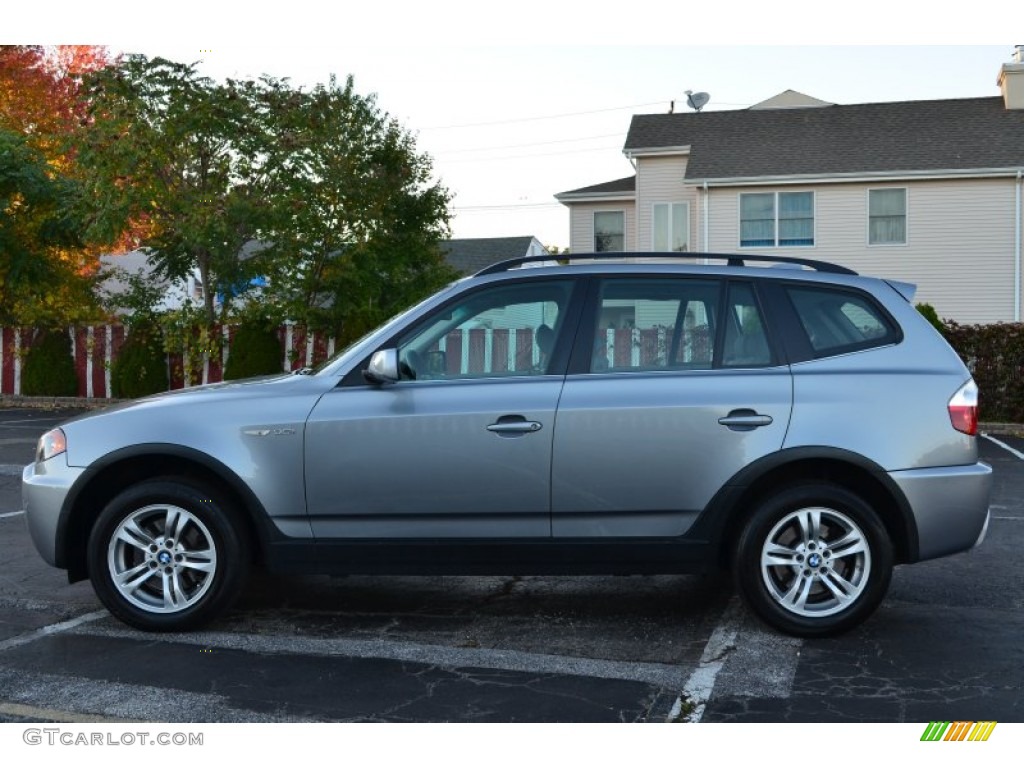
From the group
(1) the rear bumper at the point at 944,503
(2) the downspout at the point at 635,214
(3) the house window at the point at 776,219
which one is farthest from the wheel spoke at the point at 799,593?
(2) the downspout at the point at 635,214

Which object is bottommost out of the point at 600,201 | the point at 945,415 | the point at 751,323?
the point at 945,415

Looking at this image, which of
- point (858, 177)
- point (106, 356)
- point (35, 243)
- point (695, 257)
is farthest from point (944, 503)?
point (858, 177)

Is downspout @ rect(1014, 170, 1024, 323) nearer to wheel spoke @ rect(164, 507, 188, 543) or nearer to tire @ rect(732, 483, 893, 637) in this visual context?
tire @ rect(732, 483, 893, 637)

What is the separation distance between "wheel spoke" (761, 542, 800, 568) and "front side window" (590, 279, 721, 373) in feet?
3.05

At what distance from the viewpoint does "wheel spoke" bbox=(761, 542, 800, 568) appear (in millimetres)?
5668

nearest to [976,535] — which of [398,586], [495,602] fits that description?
[495,602]

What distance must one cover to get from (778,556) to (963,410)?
1.13 m

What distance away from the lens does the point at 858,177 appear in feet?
90.8

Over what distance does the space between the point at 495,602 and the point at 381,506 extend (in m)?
1.20

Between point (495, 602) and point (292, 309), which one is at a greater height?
point (292, 309)

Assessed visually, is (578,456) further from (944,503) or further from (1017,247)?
(1017,247)

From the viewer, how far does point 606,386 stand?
573 centimetres

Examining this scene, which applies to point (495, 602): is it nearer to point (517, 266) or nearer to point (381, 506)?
point (381, 506)
